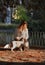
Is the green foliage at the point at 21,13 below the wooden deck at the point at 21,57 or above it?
above

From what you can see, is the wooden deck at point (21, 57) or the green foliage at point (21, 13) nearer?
the wooden deck at point (21, 57)

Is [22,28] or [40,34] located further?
[40,34]

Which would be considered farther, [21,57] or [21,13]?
[21,13]

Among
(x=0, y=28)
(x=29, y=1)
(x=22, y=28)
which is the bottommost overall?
(x=0, y=28)

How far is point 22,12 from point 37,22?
3.50 metres

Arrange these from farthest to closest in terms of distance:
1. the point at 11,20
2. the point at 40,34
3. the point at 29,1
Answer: the point at 11,20
the point at 40,34
the point at 29,1

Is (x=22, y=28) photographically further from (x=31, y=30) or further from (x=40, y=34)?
(x=31, y=30)

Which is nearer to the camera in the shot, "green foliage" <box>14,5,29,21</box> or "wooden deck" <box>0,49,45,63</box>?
"wooden deck" <box>0,49,45,63</box>

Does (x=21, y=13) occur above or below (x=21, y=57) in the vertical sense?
above

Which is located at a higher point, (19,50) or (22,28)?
(22,28)

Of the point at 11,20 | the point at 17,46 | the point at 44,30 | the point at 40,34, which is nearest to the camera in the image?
the point at 17,46

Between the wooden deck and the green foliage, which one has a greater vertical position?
the green foliage

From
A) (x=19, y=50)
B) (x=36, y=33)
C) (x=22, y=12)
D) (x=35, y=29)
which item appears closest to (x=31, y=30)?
(x=35, y=29)

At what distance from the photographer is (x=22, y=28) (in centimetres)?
1483
